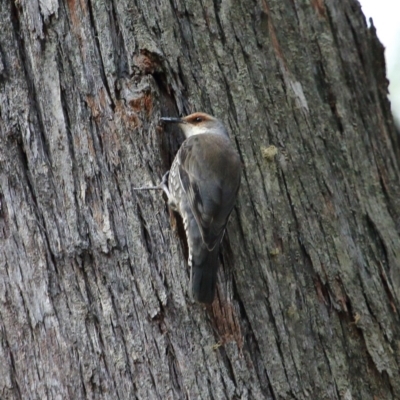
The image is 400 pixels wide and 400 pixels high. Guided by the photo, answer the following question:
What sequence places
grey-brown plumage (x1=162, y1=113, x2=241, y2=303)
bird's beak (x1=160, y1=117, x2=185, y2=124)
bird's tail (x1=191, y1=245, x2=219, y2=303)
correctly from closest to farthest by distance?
bird's tail (x1=191, y1=245, x2=219, y2=303) < grey-brown plumage (x1=162, y1=113, x2=241, y2=303) < bird's beak (x1=160, y1=117, x2=185, y2=124)

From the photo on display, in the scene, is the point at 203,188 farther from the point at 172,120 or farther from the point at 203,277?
the point at 203,277

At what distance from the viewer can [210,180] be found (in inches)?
175

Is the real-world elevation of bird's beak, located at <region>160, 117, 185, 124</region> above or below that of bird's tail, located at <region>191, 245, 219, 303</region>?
above

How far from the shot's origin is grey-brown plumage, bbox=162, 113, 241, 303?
3.56m

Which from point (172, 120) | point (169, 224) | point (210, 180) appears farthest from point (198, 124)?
point (169, 224)

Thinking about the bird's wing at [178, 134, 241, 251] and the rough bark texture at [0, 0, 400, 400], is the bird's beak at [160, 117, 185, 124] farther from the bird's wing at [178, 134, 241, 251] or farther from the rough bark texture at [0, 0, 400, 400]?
the bird's wing at [178, 134, 241, 251]

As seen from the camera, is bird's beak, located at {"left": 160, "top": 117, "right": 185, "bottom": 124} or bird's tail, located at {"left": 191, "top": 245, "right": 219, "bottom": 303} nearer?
bird's tail, located at {"left": 191, "top": 245, "right": 219, "bottom": 303}

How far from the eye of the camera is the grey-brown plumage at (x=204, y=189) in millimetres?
3559

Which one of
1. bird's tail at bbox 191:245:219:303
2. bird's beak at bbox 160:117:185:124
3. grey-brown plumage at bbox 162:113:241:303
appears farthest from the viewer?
bird's beak at bbox 160:117:185:124

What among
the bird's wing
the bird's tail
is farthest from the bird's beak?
the bird's tail

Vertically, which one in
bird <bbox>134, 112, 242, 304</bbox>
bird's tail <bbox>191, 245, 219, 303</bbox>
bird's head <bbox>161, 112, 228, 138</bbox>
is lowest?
bird's tail <bbox>191, 245, 219, 303</bbox>

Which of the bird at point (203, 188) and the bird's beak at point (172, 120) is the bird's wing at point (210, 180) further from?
the bird's beak at point (172, 120)

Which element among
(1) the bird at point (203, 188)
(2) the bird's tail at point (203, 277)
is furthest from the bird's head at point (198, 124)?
(2) the bird's tail at point (203, 277)

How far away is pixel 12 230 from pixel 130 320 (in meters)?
0.74
